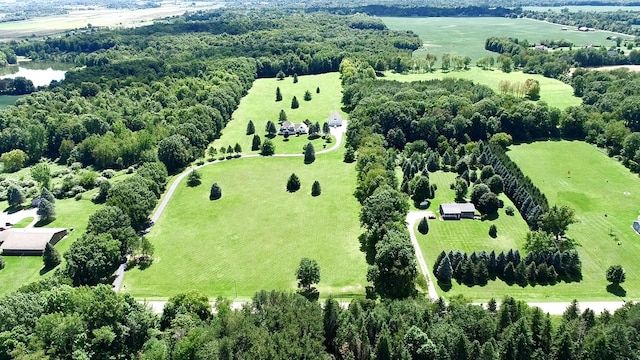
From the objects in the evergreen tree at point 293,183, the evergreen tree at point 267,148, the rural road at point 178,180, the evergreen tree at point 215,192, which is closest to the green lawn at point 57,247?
the rural road at point 178,180

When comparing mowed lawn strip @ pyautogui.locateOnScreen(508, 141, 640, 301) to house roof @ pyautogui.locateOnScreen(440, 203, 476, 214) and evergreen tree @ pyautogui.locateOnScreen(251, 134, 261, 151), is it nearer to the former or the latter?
house roof @ pyautogui.locateOnScreen(440, 203, 476, 214)

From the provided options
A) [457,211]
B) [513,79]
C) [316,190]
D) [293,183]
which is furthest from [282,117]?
[513,79]

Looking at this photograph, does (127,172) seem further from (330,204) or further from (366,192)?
(366,192)

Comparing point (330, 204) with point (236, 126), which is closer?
point (330, 204)

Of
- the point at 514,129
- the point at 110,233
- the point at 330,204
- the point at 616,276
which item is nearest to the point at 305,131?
the point at 330,204

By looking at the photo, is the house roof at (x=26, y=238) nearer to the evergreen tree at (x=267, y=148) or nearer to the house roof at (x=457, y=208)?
the evergreen tree at (x=267, y=148)
